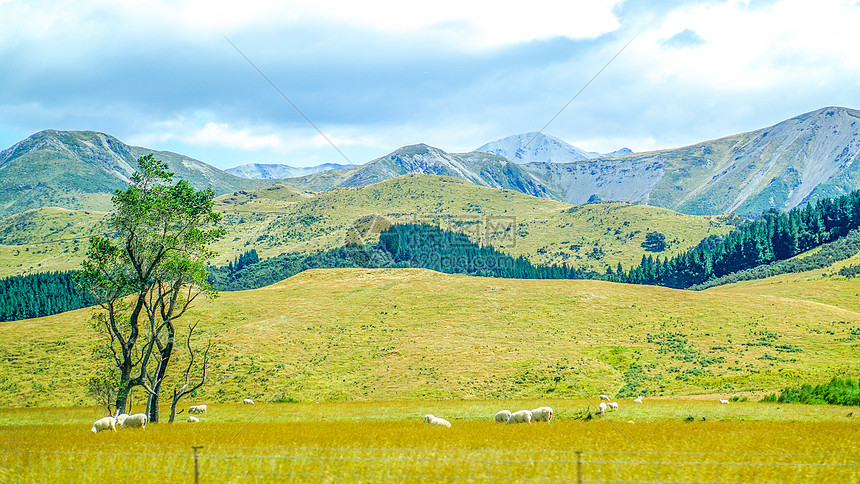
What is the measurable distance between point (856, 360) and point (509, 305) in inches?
1936

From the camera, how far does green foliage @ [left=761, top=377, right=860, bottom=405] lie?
3262cm

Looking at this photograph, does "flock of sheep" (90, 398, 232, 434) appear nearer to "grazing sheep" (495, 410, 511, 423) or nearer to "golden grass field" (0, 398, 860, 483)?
"golden grass field" (0, 398, 860, 483)

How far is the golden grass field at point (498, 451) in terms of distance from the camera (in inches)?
598

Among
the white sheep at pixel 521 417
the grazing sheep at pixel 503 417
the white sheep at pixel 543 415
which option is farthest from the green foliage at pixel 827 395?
the grazing sheep at pixel 503 417

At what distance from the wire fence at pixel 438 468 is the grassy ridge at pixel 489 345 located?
114ft

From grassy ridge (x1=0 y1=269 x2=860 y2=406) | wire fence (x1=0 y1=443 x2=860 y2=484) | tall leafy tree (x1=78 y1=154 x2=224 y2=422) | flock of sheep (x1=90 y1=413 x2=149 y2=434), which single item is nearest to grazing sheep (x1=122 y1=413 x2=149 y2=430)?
flock of sheep (x1=90 y1=413 x2=149 y2=434)

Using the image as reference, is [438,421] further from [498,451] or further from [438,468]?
[438,468]

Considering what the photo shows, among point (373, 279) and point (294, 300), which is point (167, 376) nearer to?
point (294, 300)

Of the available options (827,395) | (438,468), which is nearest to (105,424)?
(438,468)

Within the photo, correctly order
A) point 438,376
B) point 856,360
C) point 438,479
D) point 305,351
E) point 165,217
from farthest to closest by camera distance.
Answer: point 305,351, point 438,376, point 856,360, point 165,217, point 438,479

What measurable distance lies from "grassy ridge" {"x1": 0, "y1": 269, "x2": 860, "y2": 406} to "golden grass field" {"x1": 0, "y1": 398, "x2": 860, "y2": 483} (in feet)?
74.1

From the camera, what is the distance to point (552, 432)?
2453cm

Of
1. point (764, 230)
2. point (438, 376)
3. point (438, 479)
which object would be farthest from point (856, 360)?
point (764, 230)

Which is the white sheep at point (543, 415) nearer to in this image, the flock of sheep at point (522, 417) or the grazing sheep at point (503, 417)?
the flock of sheep at point (522, 417)
